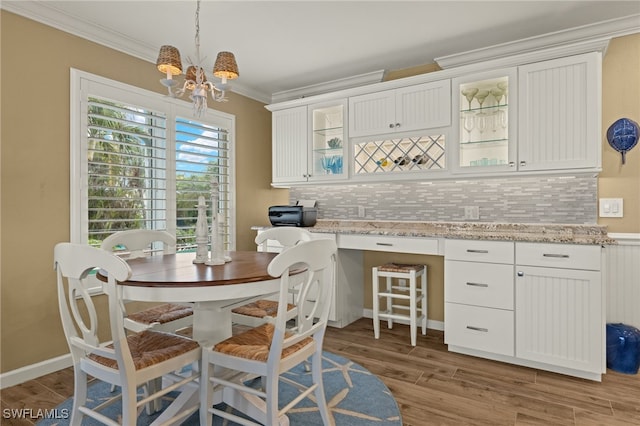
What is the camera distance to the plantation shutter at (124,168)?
9.45 feet

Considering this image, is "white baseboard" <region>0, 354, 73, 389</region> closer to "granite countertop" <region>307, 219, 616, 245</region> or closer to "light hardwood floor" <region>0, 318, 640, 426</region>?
"light hardwood floor" <region>0, 318, 640, 426</region>

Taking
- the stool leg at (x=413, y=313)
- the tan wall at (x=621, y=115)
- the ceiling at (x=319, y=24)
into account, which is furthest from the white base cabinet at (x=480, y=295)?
the ceiling at (x=319, y=24)

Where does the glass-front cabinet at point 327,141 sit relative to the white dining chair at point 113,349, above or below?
above

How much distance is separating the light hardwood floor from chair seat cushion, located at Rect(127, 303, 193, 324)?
682 millimetres

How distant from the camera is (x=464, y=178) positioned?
323cm

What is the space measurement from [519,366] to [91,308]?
8.98ft

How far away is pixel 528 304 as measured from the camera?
2629 millimetres

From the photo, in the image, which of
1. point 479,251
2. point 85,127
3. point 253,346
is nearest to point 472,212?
point 479,251

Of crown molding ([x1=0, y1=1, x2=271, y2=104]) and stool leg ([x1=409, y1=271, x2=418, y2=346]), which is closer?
crown molding ([x1=0, y1=1, x2=271, y2=104])

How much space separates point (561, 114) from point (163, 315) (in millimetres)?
3100

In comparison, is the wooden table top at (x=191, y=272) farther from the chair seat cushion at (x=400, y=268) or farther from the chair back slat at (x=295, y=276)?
the chair seat cushion at (x=400, y=268)

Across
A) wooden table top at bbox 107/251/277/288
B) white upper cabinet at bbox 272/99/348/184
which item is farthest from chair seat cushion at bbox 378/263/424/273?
wooden table top at bbox 107/251/277/288

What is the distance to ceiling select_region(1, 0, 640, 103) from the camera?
2.61 metres

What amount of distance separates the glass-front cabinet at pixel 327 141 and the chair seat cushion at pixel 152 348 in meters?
2.43
